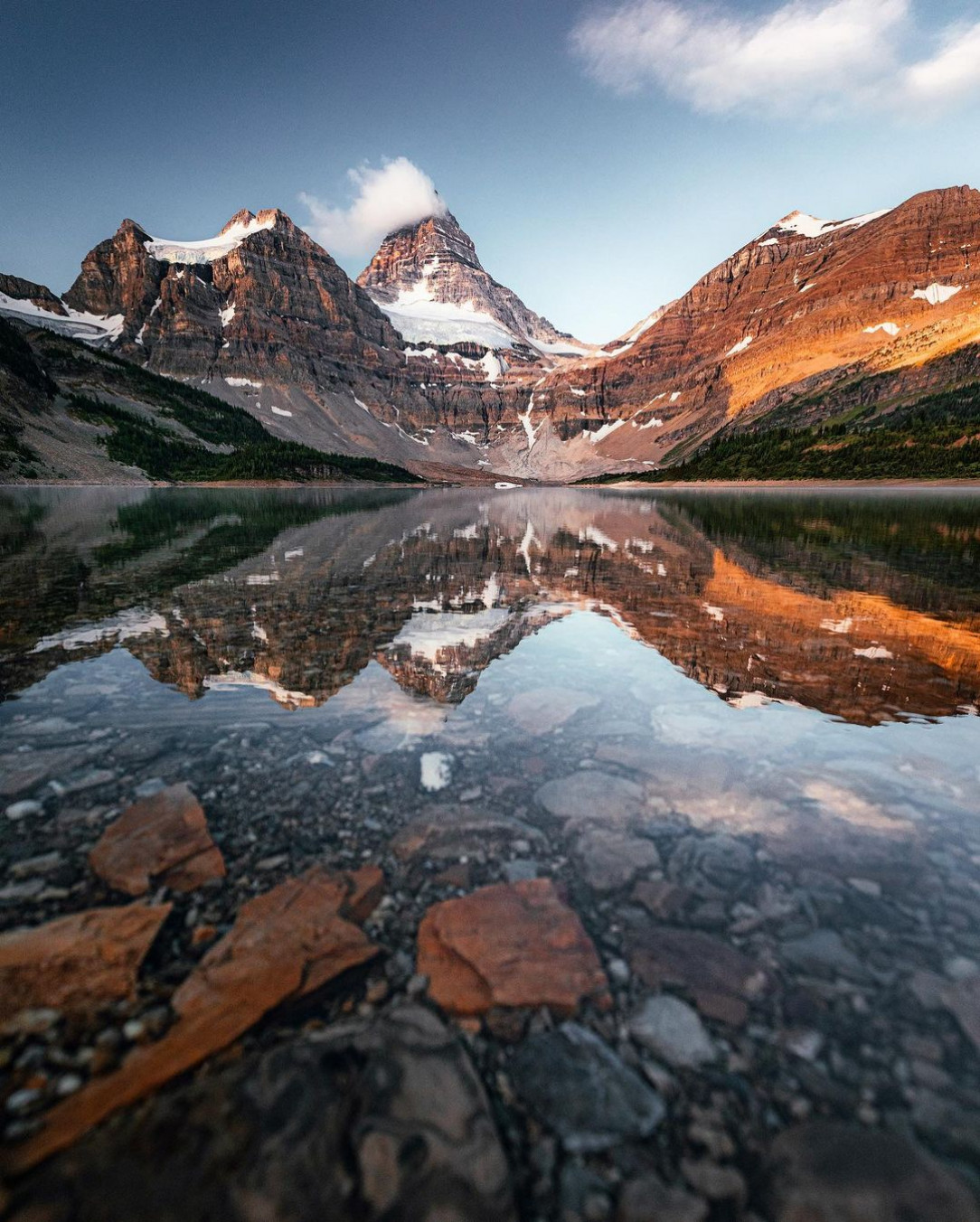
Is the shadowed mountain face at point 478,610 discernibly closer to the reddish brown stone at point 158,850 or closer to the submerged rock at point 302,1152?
the reddish brown stone at point 158,850

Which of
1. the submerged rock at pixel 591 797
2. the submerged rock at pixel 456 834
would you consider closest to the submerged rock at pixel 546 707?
the submerged rock at pixel 591 797

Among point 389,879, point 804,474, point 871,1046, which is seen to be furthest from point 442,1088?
point 804,474

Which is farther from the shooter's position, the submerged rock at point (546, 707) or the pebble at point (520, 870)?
the submerged rock at point (546, 707)

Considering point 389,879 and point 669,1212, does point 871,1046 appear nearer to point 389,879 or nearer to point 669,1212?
point 669,1212

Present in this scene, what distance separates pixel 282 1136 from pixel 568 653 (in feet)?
31.6

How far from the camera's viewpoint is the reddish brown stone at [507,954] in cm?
387

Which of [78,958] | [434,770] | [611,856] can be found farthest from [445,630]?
[78,958]

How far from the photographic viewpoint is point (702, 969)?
13.5 feet

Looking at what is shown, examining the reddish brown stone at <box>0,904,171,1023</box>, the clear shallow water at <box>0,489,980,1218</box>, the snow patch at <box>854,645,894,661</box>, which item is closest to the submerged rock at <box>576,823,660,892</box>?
the clear shallow water at <box>0,489,980,1218</box>

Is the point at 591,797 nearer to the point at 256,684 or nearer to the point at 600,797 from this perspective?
the point at 600,797

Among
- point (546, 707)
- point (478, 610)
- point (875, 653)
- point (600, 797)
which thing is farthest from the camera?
point (478, 610)

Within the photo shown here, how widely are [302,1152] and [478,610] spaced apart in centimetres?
1319

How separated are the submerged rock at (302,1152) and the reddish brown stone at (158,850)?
7.19 feet

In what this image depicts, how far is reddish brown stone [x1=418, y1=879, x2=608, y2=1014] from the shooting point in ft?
12.7
